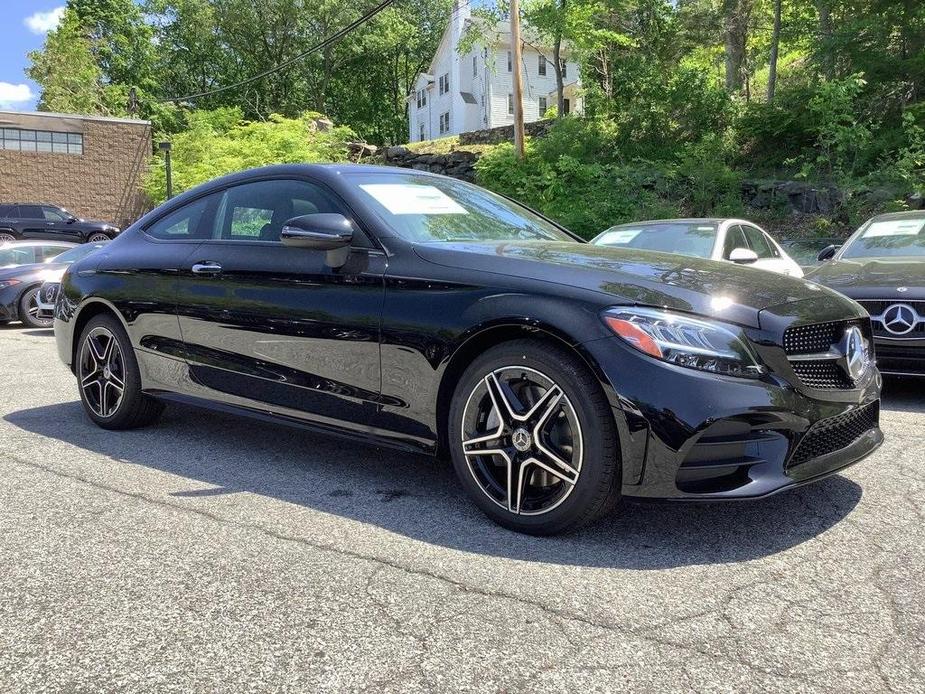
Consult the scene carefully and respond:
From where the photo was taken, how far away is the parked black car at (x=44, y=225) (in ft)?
81.4

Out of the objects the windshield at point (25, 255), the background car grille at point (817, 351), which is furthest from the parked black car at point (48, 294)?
the background car grille at point (817, 351)

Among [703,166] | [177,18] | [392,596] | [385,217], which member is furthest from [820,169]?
[177,18]

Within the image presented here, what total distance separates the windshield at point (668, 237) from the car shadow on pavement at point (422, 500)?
13.6 feet

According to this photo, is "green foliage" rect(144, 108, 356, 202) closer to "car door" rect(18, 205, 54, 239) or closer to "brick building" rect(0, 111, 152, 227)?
"car door" rect(18, 205, 54, 239)

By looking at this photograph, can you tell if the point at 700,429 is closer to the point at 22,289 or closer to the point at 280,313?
the point at 280,313

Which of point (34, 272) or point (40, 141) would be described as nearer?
point (34, 272)

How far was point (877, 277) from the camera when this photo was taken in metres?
5.75

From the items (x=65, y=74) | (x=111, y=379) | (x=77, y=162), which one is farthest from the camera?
(x=65, y=74)

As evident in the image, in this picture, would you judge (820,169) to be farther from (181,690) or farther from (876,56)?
(181,690)

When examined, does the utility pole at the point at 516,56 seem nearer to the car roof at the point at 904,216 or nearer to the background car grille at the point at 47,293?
the background car grille at the point at 47,293

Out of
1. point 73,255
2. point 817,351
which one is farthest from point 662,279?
point 73,255

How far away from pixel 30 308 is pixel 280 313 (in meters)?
10.2

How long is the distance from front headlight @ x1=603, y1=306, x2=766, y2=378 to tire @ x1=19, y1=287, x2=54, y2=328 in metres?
11.6

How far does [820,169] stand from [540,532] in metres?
19.6
